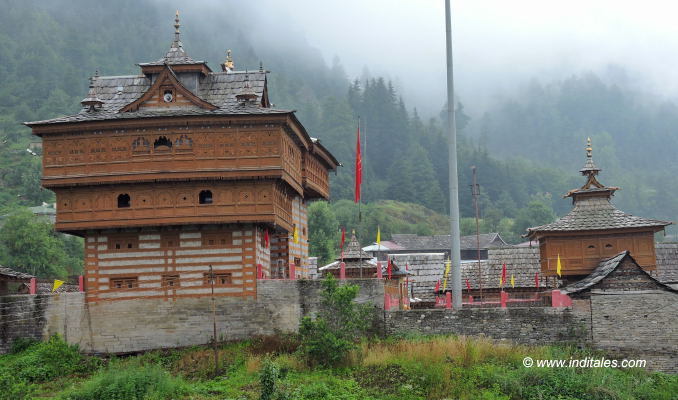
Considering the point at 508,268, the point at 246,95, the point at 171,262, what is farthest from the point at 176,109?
the point at 508,268

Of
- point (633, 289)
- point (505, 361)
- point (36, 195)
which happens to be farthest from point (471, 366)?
point (36, 195)

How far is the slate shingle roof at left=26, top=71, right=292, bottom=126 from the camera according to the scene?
37531 millimetres

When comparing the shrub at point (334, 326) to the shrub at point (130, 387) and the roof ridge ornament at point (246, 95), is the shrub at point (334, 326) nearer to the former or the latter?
the shrub at point (130, 387)

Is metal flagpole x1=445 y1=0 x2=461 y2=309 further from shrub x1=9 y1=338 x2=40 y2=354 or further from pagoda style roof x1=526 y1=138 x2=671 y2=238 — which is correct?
shrub x1=9 y1=338 x2=40 y2=354

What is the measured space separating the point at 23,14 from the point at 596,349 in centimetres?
15726

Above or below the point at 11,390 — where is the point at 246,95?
above

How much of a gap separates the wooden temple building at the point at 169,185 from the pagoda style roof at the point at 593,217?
13.4 meters

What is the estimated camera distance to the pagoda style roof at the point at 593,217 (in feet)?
141

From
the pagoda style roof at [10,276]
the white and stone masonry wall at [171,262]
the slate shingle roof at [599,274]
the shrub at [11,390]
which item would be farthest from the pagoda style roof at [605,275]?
the pagoda style roof at [10,276]

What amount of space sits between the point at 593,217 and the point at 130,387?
2311cm

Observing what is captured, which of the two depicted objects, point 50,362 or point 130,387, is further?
point 50,362

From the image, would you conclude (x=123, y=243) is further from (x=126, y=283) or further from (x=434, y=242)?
(x=434, y=242)

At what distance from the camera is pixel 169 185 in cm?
3756

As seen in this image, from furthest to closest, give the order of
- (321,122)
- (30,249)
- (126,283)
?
(321,122) → (30,249) → (126,283)
